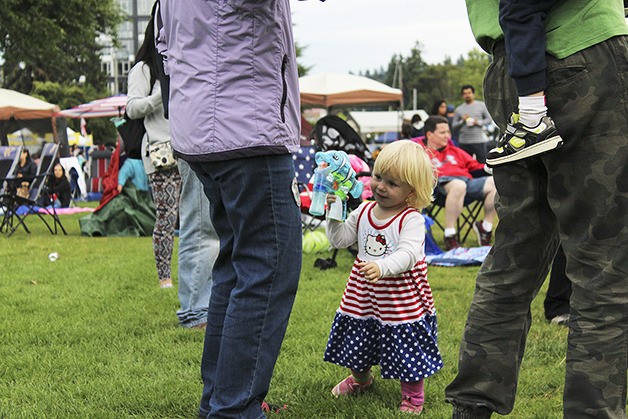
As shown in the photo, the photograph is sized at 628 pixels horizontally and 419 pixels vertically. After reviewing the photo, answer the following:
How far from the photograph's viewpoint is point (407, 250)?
3285mm

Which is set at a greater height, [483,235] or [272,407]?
[272,407]

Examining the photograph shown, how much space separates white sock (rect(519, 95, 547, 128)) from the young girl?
1044mm

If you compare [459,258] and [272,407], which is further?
[459,258]

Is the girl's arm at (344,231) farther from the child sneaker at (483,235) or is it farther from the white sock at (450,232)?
the child sneaker at (483,235)

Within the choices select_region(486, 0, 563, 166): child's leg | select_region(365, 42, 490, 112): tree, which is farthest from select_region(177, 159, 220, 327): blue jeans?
select_region(365, 42, 490, 112): tree

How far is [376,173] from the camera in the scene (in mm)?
3469

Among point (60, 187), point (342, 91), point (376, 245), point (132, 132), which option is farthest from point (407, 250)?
point (342, 91)

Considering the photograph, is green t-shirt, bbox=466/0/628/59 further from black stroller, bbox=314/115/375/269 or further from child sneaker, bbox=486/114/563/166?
black stroller, bbox=314/115/375/269

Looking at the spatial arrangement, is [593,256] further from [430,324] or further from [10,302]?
[10,302]

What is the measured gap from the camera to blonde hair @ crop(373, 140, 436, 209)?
338 cm

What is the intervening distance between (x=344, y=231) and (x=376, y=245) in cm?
15

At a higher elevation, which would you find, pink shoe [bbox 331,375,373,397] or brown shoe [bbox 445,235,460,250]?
pink shoe [bbox 331,375,373,397]

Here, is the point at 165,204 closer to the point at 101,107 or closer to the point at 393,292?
the point at 393,292

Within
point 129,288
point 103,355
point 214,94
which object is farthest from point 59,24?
point 214,94
